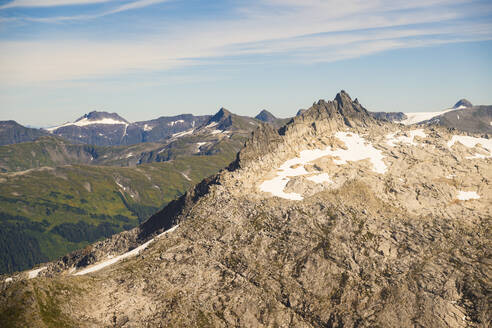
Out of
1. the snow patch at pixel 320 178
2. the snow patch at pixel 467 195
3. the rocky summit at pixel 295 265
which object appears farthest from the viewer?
the snow patch at pixel 320 178

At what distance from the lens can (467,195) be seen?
186m

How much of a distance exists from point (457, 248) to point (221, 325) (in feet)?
289

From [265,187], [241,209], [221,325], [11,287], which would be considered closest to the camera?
[11,287]

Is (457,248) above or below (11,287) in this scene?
below

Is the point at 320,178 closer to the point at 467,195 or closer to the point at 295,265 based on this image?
the point at 295,265

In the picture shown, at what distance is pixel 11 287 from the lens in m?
115

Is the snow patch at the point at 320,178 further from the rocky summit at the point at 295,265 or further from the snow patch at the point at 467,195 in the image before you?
the snow patch at the point at 467,195

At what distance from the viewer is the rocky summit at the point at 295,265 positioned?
122m

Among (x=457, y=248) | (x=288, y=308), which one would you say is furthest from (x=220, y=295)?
(x=457, y=248)

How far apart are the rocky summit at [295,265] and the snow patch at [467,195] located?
0.51 m

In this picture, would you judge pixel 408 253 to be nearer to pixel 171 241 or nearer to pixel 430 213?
pixel 430 213

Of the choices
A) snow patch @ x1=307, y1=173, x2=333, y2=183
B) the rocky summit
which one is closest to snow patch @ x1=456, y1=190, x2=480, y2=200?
the rocky summit

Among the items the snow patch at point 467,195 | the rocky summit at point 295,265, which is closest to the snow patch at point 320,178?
the rocky summit at point 295,265

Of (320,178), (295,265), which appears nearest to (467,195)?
(320,178)
